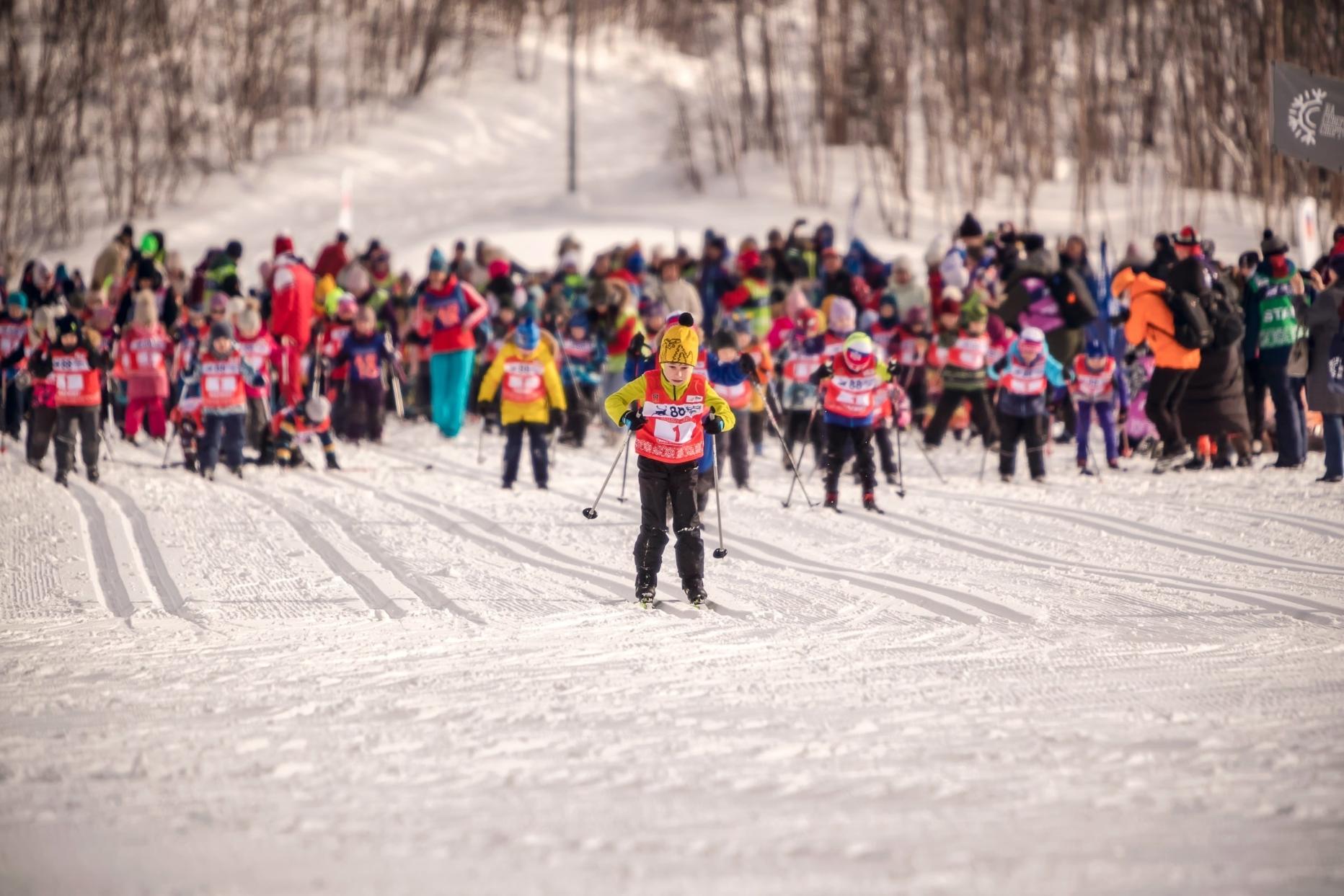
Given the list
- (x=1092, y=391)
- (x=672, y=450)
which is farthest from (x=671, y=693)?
(x=1092, y=391)

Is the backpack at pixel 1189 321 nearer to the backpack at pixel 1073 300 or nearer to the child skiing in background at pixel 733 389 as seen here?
the backpack at pixel 1073 300

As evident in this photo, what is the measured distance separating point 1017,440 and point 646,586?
5419mm

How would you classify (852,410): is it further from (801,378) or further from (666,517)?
(666,517)

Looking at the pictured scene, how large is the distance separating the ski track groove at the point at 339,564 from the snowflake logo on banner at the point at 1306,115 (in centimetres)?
699

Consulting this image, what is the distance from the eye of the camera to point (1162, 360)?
1184 centimetres

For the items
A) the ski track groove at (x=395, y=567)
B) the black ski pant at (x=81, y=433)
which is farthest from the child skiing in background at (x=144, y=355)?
the ski track groove at (x=395, y=567)

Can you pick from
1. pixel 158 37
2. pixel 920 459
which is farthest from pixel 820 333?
pixel 158 37

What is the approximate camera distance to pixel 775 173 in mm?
33000

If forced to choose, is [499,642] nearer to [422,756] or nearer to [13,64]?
[422,756]

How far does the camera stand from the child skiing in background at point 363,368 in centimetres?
1398

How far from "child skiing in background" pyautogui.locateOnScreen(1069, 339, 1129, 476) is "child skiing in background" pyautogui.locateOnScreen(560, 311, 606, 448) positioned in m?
4.78

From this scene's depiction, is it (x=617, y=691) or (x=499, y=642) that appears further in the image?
(x=499, y=642)

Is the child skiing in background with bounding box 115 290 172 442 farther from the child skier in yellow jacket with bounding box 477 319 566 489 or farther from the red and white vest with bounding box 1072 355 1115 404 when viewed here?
the red and white vest with bounding box 1072 355 1115 404

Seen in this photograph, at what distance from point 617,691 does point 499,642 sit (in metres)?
1.03
